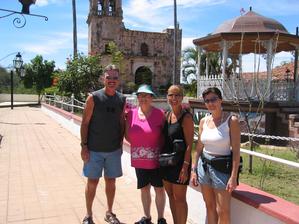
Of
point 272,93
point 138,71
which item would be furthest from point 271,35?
point 138,71

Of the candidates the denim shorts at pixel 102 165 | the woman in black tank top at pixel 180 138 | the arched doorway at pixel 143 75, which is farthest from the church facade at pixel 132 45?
the woman in black tank top at pixel 180 138

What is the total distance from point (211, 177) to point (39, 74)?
42707 millimetres

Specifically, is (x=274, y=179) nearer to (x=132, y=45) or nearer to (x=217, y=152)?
(x=217, y=152)

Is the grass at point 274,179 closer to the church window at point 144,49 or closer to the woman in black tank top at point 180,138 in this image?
the woman in black tank top at point 180,138

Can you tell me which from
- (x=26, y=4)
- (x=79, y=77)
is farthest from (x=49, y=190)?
(x=79, y=77)

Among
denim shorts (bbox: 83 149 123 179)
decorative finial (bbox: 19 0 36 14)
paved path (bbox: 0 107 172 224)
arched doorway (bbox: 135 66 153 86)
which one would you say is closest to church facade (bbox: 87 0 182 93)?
arched doorway (bbox: 135 66 153 86)

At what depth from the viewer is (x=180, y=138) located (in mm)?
4020

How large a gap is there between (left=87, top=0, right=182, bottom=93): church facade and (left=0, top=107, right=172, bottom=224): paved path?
1314 inches

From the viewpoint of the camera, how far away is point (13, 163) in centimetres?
866

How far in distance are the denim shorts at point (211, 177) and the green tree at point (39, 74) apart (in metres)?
41.9

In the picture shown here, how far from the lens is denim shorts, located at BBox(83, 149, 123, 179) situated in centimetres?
470

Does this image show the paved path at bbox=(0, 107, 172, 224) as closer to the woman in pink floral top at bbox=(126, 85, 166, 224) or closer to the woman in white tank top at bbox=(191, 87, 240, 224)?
the woman in pink floral top at bbox=(126, 85, 166, 224)

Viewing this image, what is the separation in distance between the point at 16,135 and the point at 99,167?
9.93m

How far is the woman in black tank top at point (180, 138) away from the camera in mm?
3979
